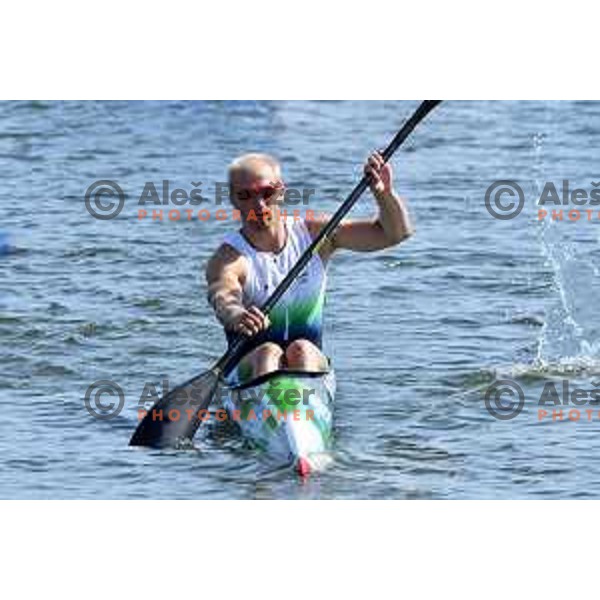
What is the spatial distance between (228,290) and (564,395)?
4.81 feet

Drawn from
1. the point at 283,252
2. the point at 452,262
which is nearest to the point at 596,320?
the point at 452,262

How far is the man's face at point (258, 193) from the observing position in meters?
7.91

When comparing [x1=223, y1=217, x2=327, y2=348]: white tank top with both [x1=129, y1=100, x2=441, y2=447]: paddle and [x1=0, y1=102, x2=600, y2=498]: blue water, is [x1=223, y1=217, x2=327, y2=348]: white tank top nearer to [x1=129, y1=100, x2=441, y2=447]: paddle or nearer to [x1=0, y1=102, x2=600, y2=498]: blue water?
[x1=129, y1=100, x2=441, y2=447]: paddle

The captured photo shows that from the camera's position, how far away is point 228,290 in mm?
7934

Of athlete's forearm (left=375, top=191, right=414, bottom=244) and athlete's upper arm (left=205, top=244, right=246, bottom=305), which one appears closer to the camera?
athlete's forearm (left=375, top=191, right=414, bottom=244)

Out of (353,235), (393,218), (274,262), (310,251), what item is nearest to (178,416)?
(274,262)

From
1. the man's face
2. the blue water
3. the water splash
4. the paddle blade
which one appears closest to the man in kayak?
the man's face

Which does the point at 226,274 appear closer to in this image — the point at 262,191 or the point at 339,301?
the point at 262,191

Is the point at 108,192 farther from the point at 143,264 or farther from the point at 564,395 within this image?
the point at 564,395

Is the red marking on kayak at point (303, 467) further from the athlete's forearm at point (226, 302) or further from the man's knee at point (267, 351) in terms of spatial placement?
the athlete's forearm at point (226, 302)

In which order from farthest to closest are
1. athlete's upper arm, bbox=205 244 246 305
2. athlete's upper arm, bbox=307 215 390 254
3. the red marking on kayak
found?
athlete's upper arm, bbox=307 215 390 254
athlete's upper arm, bbox=205 244 246 305
the red marking on kayak

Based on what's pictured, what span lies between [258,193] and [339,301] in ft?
6.30

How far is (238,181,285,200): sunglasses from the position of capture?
7918 millimetres

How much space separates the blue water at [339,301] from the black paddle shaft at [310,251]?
33 centimetres
